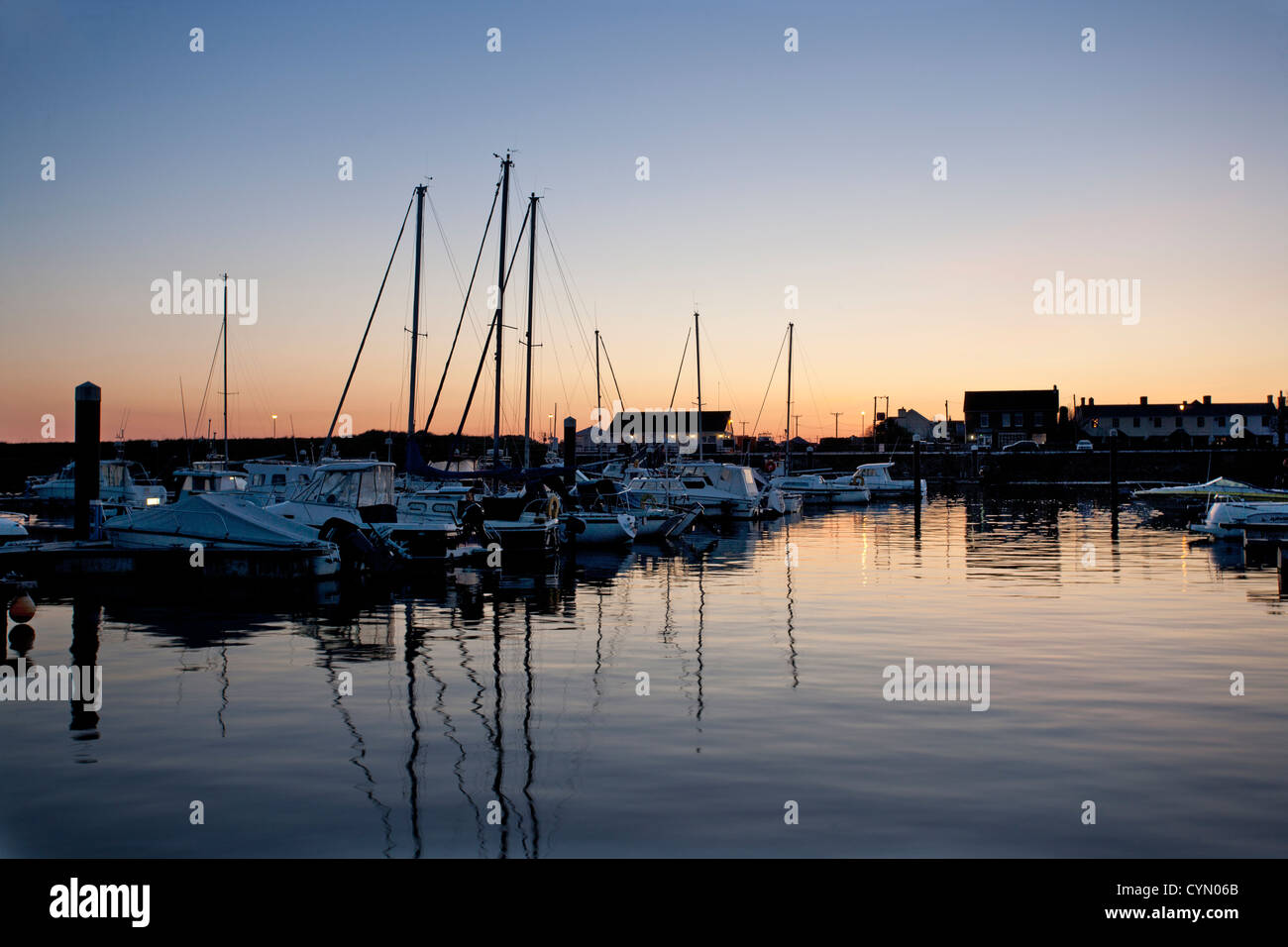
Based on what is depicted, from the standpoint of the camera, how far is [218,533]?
100ft

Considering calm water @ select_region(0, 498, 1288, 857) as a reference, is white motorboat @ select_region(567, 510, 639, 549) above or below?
above

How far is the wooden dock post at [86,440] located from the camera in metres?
30.7

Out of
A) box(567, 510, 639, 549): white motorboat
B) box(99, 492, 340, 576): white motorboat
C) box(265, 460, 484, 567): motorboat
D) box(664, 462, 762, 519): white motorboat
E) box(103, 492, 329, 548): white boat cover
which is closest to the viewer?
box(99, 492, 340, 576): white motorboat

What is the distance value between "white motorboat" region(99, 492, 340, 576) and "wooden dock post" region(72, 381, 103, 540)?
119 cm

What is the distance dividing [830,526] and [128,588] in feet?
120

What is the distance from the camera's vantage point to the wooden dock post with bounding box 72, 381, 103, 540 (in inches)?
1208

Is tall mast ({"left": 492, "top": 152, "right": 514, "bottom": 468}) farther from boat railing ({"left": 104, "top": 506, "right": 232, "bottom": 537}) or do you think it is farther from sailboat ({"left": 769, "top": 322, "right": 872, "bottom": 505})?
sailboat ({"left": 769, "top": 322, "right": 872, "bottom": 505})

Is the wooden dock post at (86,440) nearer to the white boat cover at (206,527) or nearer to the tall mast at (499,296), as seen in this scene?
the white boat cover at (206,527)

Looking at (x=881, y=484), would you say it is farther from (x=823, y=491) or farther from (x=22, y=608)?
(x=22, y=608)

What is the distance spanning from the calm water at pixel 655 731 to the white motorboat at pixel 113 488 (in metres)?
34.0

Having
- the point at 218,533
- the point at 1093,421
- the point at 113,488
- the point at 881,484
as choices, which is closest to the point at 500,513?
the point at 218,533

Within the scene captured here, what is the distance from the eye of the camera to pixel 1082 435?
127 meters

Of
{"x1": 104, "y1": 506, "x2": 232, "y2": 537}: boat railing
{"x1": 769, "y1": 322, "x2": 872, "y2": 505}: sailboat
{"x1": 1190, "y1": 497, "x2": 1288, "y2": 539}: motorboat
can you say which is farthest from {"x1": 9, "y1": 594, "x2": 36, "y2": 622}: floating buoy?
{"x1": 769, "y1": 322, "x2": 872, "y2": 505}: sailboat

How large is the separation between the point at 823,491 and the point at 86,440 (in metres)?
60.6
